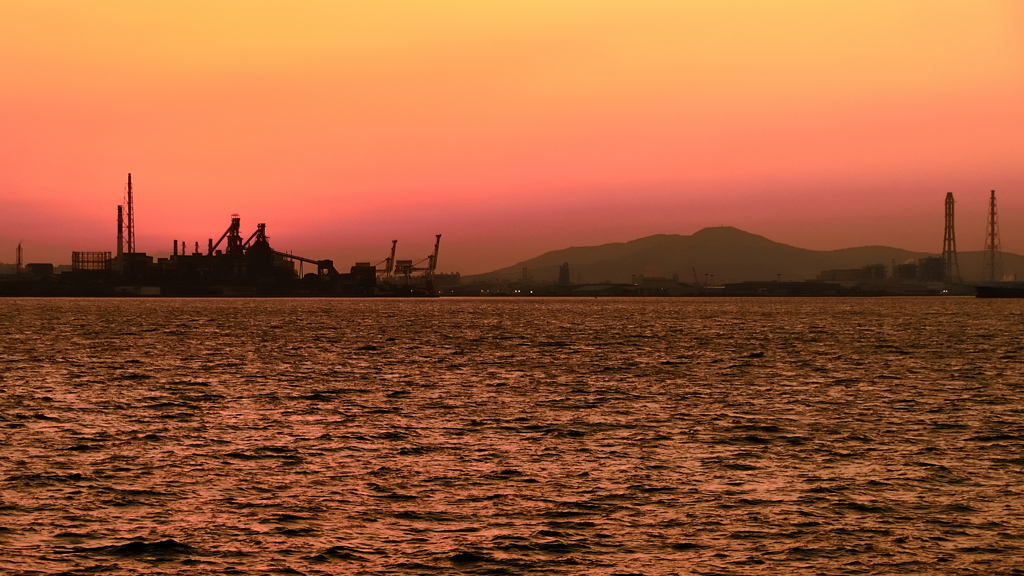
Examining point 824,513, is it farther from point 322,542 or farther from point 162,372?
point 162,372

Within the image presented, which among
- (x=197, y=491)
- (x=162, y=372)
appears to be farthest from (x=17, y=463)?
(x=162, y=372)

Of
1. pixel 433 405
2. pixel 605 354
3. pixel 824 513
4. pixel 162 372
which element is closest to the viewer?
pixel 824 513

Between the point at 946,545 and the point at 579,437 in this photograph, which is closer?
the point at 946,545

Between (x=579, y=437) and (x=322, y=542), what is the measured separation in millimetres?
15153

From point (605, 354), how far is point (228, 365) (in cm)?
2971

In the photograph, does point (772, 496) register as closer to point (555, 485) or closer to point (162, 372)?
point (555, 485)

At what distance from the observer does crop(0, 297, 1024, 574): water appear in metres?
18.5

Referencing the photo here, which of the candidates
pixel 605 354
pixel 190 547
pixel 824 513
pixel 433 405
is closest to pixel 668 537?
pixel 824 513

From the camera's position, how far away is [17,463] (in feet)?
90.5

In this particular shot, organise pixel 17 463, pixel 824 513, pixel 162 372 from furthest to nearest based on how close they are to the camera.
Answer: pixel 162 372
pixel 17 463
pixel 824 513

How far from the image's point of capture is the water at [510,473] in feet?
60.5

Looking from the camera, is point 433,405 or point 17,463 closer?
point 17,463

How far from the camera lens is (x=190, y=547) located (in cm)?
1888

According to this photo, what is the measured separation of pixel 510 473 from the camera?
26422 millimetres
